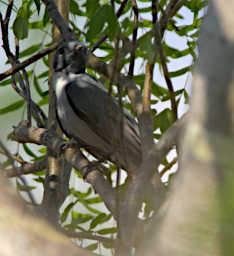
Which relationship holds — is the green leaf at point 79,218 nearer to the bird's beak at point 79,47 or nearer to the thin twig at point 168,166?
the thin twig at point 168,166

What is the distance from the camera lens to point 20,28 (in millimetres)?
3305

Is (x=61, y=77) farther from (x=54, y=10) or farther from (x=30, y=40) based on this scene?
(x=54, y=10)

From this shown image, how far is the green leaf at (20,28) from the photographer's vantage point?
3.28 meters

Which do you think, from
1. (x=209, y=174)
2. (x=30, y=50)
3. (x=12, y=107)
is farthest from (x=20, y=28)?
(x=209, y=174)

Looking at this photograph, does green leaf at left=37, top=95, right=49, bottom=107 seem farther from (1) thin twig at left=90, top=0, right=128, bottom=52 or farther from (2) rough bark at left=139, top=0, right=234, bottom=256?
(2) rough bark at left=139, top=0, right=234, bottom=256

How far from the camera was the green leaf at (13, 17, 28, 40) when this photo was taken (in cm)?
328

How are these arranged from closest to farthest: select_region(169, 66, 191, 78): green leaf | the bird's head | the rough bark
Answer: the rough bark → select_region(169, 66, 191, 78): green leaf → the bird's head

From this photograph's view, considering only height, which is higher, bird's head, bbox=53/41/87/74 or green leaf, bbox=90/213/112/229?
bird's head, bbox=53/41/87/74

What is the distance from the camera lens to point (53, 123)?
14.7ft

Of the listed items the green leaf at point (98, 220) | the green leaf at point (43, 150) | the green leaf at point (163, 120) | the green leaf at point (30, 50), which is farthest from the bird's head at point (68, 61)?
the green leaf at point (98, 220)

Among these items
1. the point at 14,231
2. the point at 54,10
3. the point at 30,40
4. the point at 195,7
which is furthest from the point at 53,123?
the point at 14,231

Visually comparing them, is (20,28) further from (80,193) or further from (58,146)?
(80,193)

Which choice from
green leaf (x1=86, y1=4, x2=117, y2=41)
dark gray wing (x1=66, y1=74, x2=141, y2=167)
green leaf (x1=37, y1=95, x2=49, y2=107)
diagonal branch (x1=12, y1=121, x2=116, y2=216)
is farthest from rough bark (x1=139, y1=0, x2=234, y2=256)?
green leaf (x1=37, y1=95, x2=49, y2=107)

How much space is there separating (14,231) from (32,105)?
2.83 meters
